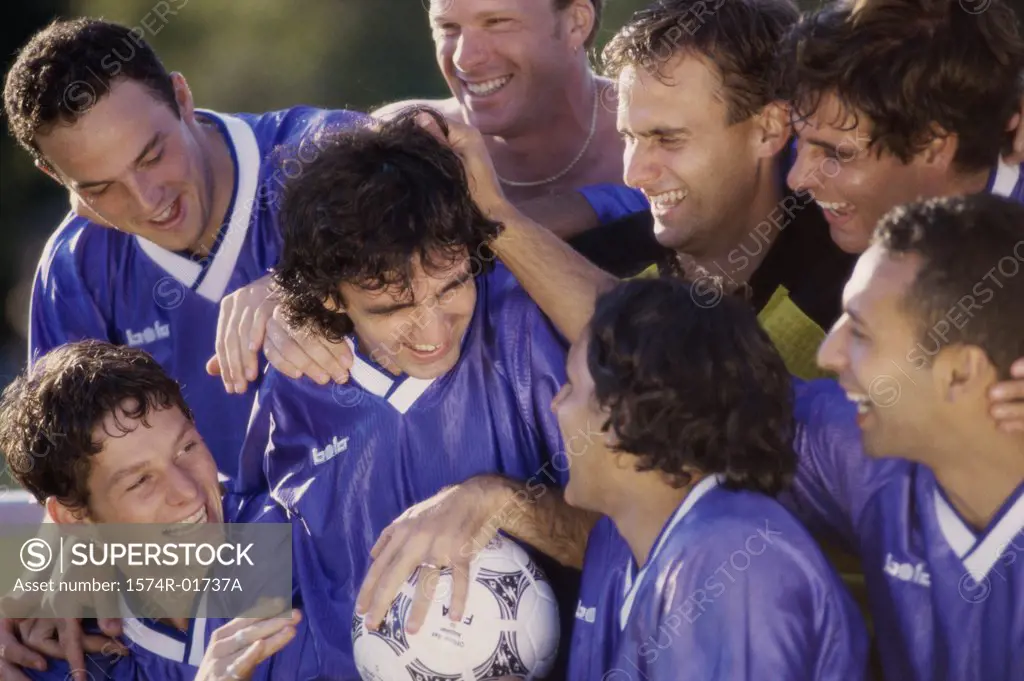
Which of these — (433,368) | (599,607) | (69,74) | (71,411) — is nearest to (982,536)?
(599,607)

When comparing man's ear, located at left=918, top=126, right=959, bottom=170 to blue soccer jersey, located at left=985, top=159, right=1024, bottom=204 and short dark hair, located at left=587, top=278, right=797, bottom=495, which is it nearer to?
blue soccer jersey, located at left=985, top=159, right=1024, bottom=204

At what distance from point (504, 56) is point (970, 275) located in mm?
2113

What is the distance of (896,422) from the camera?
2582 mm

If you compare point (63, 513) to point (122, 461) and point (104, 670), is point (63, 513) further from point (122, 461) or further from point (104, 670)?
point (104, 670)

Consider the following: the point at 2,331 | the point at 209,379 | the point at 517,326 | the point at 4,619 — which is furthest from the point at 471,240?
the point at 2,331

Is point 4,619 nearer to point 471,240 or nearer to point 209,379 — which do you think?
point 209,379

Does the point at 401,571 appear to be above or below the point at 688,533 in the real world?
below

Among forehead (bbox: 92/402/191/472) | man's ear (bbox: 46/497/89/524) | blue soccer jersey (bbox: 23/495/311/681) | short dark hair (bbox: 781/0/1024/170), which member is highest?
short dark hair (bbox: 781/0/1024/170)

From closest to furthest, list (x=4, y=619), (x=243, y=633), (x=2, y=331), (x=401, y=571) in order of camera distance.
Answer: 1. (x=401, y=571)
2. (x=243, y=633)
3. (x=4, y=619)
4. (x=2, y=331)

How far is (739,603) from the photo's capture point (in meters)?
2.49

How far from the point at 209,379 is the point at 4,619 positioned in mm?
801

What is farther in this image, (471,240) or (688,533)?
(471,240)

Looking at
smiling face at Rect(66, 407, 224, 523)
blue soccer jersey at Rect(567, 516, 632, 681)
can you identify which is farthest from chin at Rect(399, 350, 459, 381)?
smiling face at Rect(66, 407, 224, 523)

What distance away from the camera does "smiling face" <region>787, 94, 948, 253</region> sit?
3.20 meters
